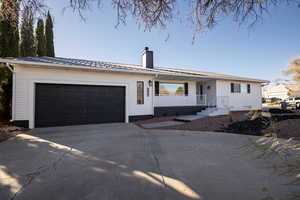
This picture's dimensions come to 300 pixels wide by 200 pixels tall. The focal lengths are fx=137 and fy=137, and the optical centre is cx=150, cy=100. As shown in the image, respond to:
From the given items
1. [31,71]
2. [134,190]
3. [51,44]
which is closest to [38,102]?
[31,71]

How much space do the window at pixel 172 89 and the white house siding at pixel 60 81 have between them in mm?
1888

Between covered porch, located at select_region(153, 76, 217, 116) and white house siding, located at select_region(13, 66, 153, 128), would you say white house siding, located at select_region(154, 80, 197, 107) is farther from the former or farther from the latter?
white house siding, located at select_region(13, 66, 153, 128)

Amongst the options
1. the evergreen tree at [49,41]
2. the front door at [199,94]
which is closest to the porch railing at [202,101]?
the front door at [199,94]

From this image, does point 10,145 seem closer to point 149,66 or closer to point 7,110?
point 7,110

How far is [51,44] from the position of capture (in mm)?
A: 13688

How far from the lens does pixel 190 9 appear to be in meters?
3.71

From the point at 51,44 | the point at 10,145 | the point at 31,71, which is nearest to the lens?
the point at 10,145

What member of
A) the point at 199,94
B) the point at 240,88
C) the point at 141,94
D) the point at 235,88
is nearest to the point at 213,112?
the point at 199,94

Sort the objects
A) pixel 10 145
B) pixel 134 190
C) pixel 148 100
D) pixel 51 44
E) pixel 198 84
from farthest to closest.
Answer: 1. pixel 51 44
2. pixel 198 84
3. pixel 148 100
4. pixel 10 145
5. pixel 134 190

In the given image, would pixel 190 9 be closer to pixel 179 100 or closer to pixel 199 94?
pixel 179 100

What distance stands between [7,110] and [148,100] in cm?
813

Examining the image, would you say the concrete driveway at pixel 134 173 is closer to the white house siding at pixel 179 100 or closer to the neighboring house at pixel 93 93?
the neighboring house at pixel 93 93

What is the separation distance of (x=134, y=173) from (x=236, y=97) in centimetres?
1290

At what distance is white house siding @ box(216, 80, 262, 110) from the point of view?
11.6 m
